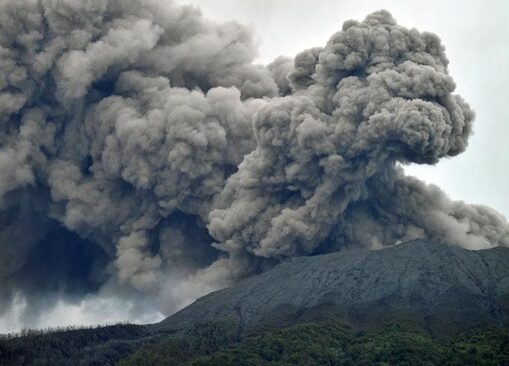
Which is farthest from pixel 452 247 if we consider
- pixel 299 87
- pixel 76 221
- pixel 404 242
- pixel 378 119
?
pixel 76 221

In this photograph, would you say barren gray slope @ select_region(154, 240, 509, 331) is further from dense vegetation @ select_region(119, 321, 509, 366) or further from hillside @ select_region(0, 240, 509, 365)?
dense vegetation @ select_region(119, 321, 509, 366)

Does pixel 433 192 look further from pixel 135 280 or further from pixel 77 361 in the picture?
pixel 77 361

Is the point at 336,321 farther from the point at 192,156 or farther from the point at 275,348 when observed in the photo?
the point at 192,156

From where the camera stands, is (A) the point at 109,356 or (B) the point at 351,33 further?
(B) the point at 351,33

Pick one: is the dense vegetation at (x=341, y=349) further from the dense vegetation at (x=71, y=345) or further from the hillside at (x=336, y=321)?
the dense vegetation at (x=71, y=345)

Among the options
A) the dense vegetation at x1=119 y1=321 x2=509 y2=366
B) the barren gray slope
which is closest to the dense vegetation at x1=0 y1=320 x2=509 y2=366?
the dense vegetation at x1=119 y1=321 x2=509 y2=366
